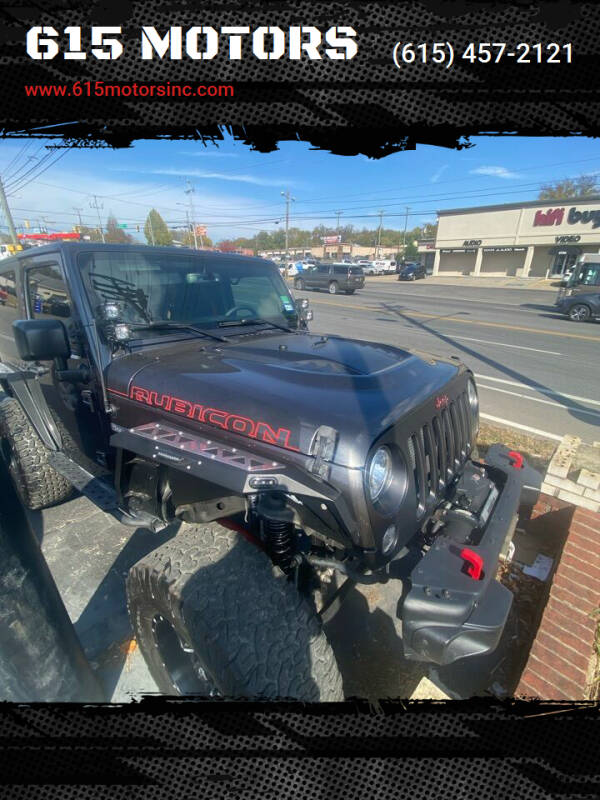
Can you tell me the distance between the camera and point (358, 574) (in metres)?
1.67

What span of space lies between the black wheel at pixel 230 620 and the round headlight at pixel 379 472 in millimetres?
577

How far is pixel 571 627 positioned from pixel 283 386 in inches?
74.7

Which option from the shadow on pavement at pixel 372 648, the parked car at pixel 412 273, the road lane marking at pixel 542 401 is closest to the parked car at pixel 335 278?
the parked car at pixel 412 273

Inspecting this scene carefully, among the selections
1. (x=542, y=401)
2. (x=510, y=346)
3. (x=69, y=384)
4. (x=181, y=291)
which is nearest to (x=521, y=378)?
(x=542, y=401)

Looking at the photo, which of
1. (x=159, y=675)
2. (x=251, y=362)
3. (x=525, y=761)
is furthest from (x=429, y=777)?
(x=251, y=362)

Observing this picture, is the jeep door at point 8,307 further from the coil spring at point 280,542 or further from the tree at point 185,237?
the tree at point 185,237

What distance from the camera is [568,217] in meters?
34.5

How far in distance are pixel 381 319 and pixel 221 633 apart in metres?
14.4

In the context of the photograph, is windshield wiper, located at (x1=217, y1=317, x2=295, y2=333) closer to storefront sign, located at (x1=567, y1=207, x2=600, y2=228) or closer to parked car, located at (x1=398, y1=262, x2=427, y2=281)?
parked car, located at (x1=398, y1=262, x2=427, y2=281)

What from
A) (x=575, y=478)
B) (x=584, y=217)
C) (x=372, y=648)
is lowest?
(x=372, y=648)

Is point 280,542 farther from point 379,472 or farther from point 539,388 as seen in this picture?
point 539,388

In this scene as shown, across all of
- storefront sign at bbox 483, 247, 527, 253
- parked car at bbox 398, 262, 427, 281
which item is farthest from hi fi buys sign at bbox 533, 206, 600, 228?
parked car at bbox 398, 262, 427, 281

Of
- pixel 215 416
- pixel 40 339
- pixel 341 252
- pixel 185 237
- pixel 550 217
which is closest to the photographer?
pixel 215 416

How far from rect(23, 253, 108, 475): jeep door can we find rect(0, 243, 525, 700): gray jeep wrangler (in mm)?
21
